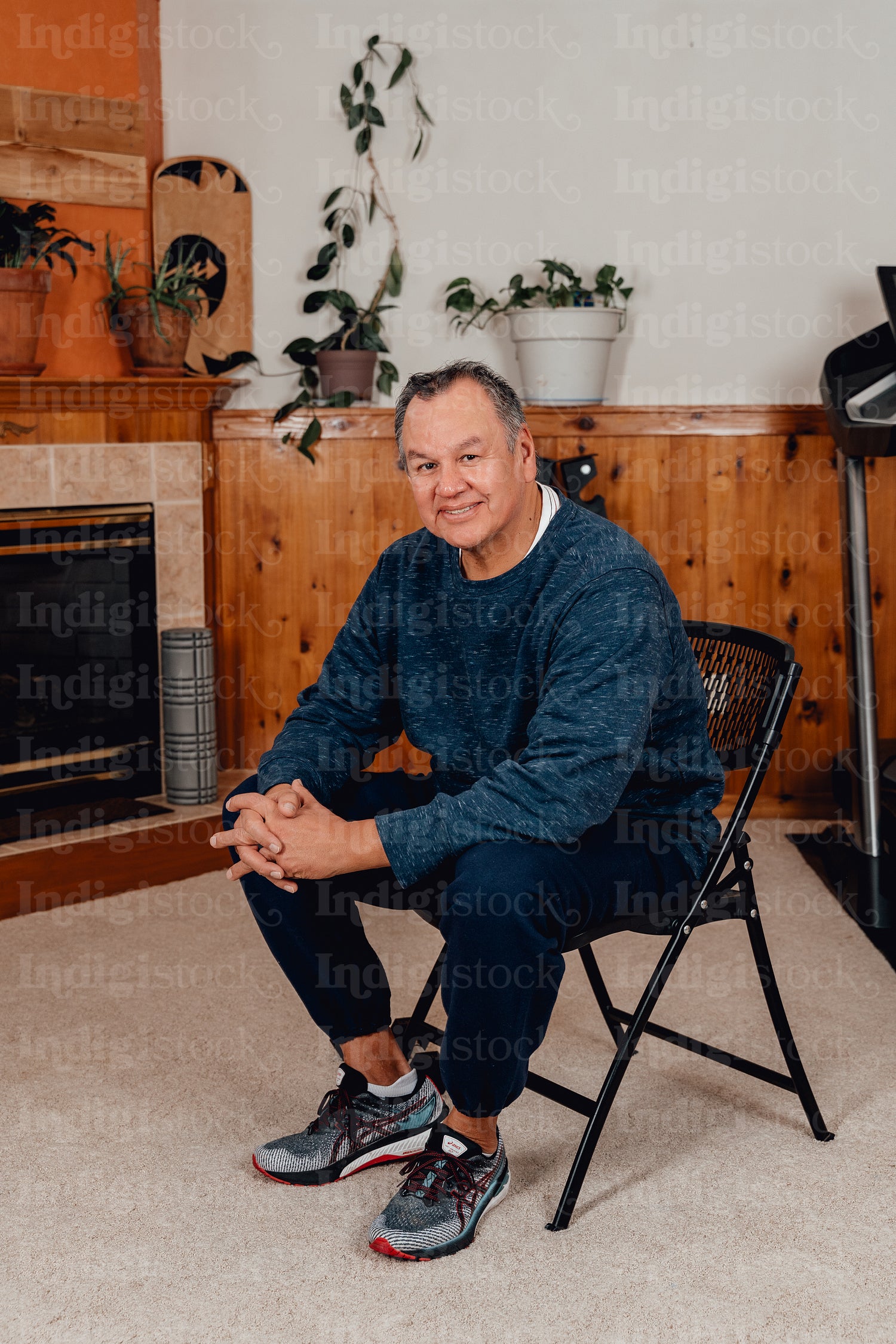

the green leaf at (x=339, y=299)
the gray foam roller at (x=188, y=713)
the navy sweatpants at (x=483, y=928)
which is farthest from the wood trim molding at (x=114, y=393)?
the navy sweatpants at (x=483, y=928)

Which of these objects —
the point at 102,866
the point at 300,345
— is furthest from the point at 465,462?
the point at 300,345

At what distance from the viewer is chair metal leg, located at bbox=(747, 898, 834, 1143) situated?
5.95 ft

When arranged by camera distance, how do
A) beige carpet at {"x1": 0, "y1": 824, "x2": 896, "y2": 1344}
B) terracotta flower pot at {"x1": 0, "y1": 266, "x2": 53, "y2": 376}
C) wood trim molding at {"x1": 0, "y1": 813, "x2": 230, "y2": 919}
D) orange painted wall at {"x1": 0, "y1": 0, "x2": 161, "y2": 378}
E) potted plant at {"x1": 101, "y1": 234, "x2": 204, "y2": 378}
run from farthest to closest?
potted plant at {"x1": 101, "y1": 234, "x2": 204, "y2": 378}, orange painted wall at {"x1": 0, "y1": 0, "x2": 161, "y2": 378}, terracotta flower pot at {"x1": 0, "y1": 266, "x2": 53, "y2": 376}, wood trim molding at {"x1": 0, "y1": 813, "x2": 230, "y2": 919}, beige carpet at {"x1": 0, "y1": 824, "x2": 896, "y2": 1344}

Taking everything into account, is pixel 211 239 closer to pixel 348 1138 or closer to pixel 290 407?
pixel 290 407

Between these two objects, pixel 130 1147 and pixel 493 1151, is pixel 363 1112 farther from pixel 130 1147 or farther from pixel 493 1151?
pixel 130 1147

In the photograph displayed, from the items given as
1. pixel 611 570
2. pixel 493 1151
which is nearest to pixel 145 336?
pixel 611 570

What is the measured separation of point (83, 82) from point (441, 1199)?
2.91m

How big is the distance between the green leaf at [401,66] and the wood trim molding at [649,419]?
3.02 ft

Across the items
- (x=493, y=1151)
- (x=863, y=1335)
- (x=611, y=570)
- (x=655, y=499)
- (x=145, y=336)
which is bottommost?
(x=863, y=1335)

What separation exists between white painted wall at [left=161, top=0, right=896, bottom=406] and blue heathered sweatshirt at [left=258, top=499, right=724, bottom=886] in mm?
1957

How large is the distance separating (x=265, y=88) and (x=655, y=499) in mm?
1586

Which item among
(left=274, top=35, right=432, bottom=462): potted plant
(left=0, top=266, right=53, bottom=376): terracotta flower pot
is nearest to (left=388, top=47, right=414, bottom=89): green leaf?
(left=274, top=35, right=432, bottom=462): potted plant

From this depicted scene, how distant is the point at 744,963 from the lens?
8.30ft

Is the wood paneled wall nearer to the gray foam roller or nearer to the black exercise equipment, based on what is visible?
the gray foam roller
